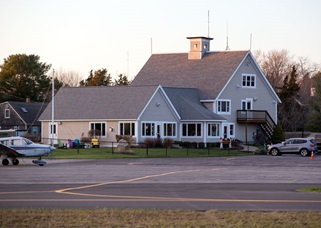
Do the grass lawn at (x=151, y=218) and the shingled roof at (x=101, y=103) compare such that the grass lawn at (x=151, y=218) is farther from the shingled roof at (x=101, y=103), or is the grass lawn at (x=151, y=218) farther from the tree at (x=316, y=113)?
the tree at (x=316, y=113)

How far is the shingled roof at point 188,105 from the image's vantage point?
75250mm

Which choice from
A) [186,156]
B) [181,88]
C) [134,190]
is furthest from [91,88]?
[134,190]

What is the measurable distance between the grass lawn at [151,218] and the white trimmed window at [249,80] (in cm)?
6202

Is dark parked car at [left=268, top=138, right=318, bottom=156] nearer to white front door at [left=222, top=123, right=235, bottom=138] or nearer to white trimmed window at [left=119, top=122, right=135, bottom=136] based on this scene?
white trimmed window at [left=119, top=122, right=135, bottom=136]

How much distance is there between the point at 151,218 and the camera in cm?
2011

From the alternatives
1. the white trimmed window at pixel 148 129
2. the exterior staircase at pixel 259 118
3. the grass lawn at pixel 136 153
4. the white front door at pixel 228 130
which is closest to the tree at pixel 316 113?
the exterior staircase at pixel 259 118

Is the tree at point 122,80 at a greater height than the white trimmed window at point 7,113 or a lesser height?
greater

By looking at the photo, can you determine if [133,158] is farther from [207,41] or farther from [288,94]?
[288,94]

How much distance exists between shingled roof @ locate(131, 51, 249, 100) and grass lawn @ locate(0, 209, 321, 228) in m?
58.5

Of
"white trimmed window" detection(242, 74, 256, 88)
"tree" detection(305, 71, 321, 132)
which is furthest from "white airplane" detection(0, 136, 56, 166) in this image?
"tree" detection(305, 71, 321, 132)

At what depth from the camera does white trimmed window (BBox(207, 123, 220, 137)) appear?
76.4 meters

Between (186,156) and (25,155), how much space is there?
15324 mm

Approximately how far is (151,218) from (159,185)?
11770 mm

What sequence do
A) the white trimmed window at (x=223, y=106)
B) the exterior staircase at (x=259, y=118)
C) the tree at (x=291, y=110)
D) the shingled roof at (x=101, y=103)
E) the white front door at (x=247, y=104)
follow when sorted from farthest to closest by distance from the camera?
1. the tree at (x=291, y=110)
2. the white front door at (x=247, y=104)
3. the exterior staircase at (x=259, y=118)
4. the white trimmed window at (x=223, y=106)
5. the shingled roof at (x=101, y=103)
